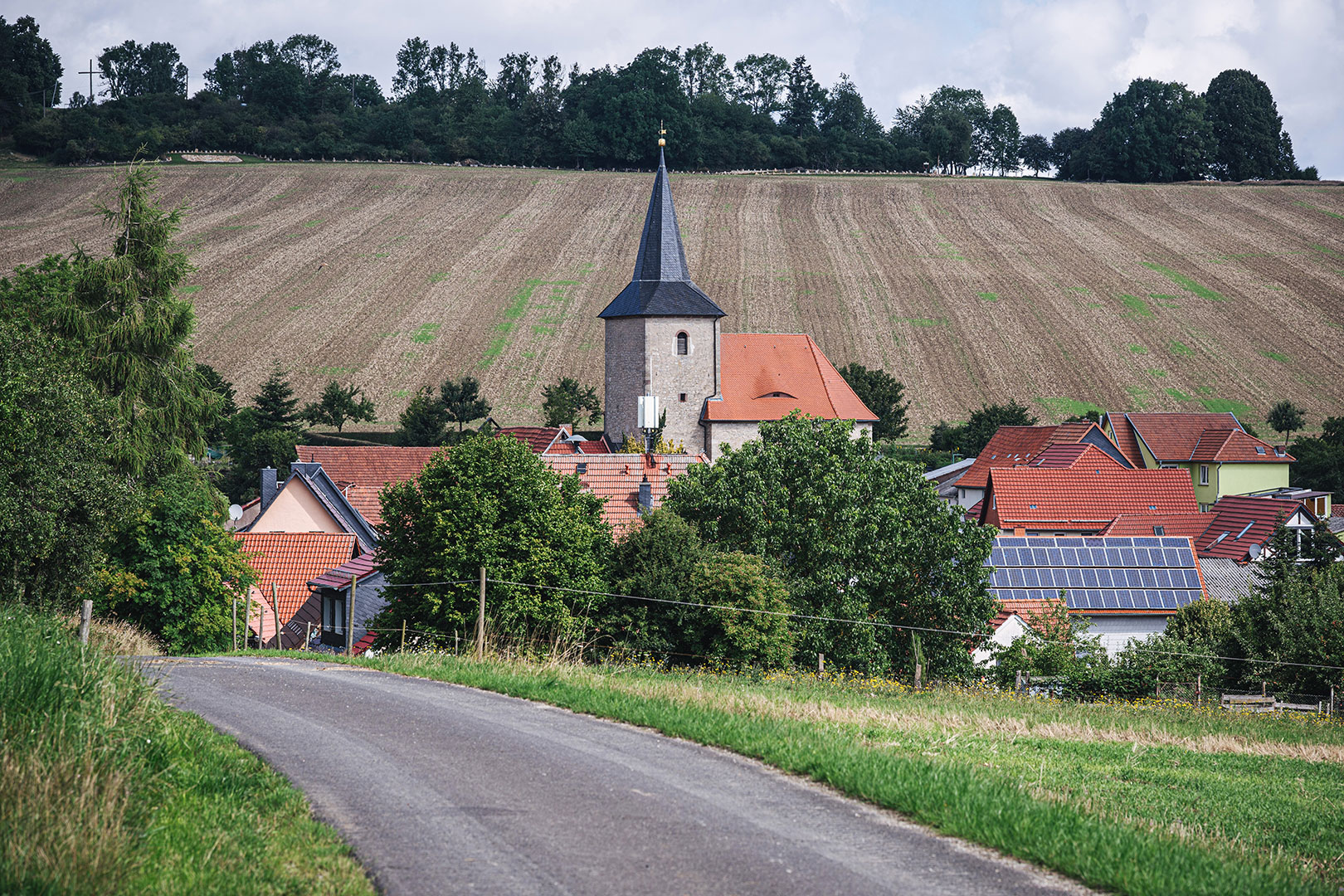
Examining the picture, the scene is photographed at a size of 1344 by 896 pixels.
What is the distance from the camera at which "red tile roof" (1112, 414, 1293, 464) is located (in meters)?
59.5

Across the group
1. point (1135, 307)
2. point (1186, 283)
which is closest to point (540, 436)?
point (1135, 307)

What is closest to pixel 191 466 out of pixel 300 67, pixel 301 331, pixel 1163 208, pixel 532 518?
pixel 532 518

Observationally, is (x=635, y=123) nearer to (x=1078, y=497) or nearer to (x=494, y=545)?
(x=1078, y=497)

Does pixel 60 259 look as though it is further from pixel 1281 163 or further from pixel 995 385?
pixel 1281 163

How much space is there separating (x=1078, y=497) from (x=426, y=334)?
46.1m

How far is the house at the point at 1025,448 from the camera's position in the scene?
5688 centimetres

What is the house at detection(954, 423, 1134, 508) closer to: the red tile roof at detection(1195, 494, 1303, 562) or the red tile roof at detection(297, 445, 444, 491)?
the red tile roof at detection(1195, 494, 1303, 562)

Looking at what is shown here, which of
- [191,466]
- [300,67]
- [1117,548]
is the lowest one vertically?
[1117,548]

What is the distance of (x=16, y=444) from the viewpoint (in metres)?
21.8

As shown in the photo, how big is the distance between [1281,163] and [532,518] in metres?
129

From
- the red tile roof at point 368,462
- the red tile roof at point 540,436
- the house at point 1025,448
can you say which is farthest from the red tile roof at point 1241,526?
the red tile roof at point 368,462

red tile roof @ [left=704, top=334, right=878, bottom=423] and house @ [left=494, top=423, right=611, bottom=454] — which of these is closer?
house @ [left=494, top=423, right=611, bottom=454]

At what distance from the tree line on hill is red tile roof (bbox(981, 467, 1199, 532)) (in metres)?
81.4

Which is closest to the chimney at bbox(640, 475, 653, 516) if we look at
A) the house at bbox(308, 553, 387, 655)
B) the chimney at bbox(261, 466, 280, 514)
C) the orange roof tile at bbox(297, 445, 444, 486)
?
the house at bbox(308, 553, 387, 655)
